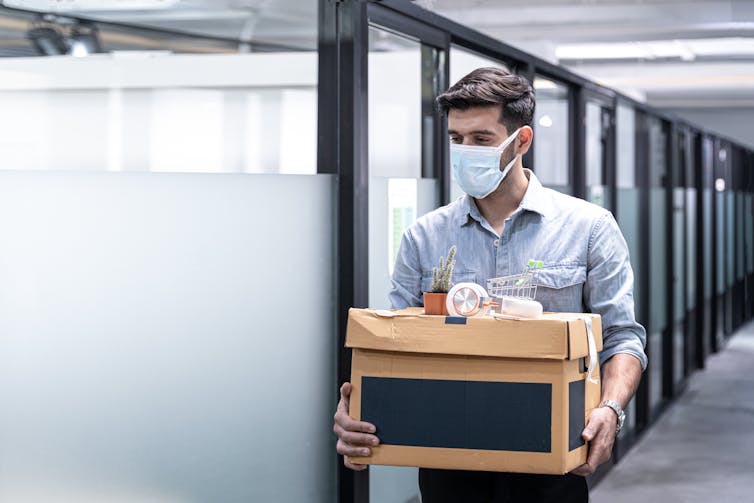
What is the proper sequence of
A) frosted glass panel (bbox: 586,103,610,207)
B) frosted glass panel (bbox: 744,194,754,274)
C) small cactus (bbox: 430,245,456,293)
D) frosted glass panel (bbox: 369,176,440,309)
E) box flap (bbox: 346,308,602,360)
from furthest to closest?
frosted glass panel (bbox: 744,194,754,274)
frosted glass panel (bbox: 586,103,610,207)
frosted glass panel (bbox: 369,176,440,309)
small cactus (bbox: 430,245,456,293)
box flap (bbox: 346,308,602,360)

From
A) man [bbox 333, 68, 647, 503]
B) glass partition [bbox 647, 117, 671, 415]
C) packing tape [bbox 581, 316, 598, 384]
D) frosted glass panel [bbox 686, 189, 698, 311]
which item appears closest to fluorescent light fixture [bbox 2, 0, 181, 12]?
man [bbox 333, 68, 647, 503]

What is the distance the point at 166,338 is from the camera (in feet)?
7.75

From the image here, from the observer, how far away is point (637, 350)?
1925mm

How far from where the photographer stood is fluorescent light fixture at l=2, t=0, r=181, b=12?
2.01 m

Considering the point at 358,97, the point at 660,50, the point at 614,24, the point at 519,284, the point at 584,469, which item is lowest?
the point at 584,469

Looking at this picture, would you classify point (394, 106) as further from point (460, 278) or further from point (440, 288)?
point (440, 288)

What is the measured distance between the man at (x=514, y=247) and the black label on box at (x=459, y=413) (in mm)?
110

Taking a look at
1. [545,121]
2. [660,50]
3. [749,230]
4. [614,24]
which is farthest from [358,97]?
[749,230]

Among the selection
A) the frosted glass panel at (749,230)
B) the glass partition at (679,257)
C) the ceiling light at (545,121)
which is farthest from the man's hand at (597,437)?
the frosted glass panel at (749,230)

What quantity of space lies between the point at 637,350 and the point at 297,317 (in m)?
1.09

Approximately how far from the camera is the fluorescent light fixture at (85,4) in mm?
2012

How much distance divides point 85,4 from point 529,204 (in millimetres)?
1012

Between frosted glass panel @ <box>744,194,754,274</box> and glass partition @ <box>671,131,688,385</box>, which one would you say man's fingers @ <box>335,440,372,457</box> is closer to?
glass partition @ <box>671,131,688,385</box>

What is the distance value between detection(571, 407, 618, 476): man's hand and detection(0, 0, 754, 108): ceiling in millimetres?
1247
